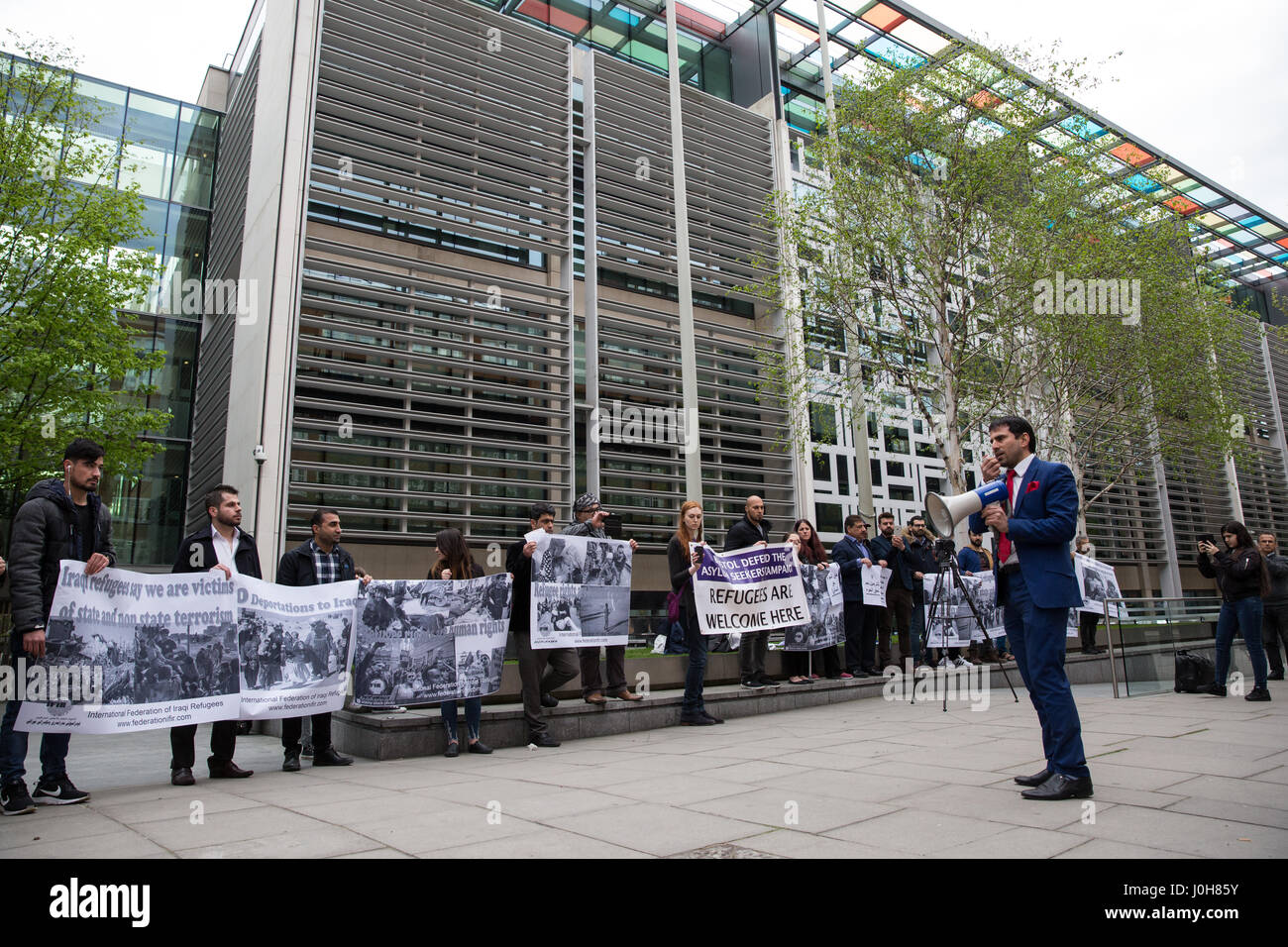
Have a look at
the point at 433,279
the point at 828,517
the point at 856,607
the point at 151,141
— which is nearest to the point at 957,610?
the point at 856,607

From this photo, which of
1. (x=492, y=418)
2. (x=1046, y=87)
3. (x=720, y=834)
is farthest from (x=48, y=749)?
(x=1046, y=87)

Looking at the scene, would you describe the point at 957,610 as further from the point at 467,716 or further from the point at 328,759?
the point at 328,759

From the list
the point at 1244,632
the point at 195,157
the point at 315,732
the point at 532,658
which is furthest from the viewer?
the point at 195,157

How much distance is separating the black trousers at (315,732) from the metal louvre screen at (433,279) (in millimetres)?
7838

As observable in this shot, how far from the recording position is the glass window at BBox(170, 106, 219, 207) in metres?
22.7

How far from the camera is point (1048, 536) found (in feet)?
14.2

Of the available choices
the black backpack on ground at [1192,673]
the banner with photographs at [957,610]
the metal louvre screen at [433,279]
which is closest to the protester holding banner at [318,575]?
the metal louvre screen at [433,279]

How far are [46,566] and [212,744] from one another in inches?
66.7

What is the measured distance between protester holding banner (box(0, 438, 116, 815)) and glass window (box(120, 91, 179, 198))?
2129 cm

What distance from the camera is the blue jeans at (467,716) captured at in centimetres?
675

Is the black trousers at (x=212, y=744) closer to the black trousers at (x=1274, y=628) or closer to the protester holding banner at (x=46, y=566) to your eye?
the protester holding banner at (x=46, y=566)

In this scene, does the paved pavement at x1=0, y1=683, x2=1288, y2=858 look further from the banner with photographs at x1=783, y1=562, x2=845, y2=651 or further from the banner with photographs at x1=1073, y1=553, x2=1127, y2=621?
the banner with photographs at x1=1073, y1=553, x2=1127, y2=621

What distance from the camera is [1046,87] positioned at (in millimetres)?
16203
